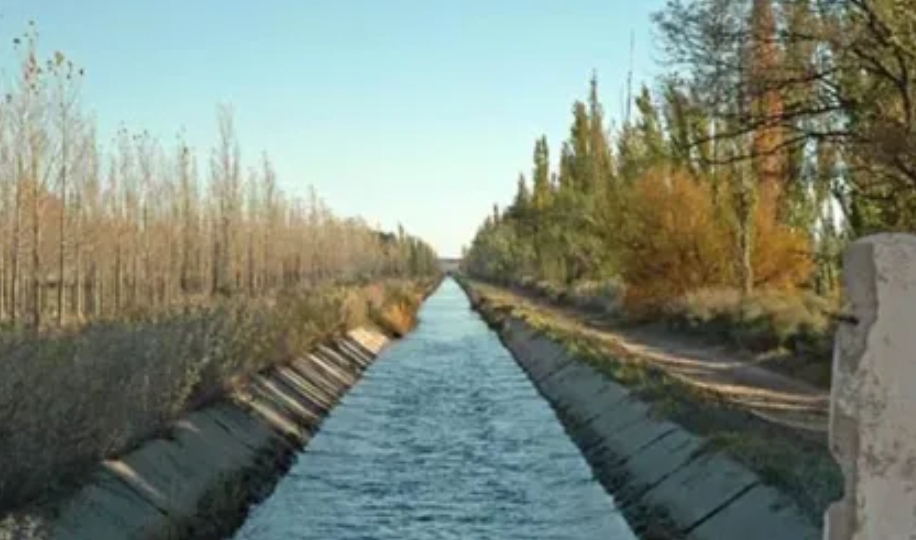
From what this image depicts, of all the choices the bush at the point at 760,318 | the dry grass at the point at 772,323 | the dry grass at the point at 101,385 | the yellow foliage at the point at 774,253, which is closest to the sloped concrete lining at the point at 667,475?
the dry grass at the point at 772,323

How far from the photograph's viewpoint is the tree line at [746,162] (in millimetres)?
18359

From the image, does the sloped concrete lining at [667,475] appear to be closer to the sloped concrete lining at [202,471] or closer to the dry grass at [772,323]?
the sloped concrete lining at [202,471]

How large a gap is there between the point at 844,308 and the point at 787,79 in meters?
16.6

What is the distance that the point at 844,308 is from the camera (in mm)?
3598

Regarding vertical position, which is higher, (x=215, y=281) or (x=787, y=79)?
(x=787, y=79)

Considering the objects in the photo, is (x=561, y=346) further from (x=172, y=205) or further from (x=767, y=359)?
(x=172, y=205)

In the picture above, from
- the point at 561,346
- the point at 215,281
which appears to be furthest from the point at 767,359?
the point at 215,281

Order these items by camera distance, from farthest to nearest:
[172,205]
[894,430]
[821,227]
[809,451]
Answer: [172,205] < [821,227] < [809,451] < [894,430]

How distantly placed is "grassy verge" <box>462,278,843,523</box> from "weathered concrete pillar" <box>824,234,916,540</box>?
5.50 metres

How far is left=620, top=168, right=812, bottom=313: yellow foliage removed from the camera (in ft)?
134

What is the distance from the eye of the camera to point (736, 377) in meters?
27.3

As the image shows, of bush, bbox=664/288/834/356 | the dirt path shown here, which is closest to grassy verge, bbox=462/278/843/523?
the dirt path

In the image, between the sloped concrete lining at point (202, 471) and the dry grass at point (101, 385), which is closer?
the dry grass at point (101, 385)

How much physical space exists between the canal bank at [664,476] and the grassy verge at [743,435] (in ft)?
0.41
